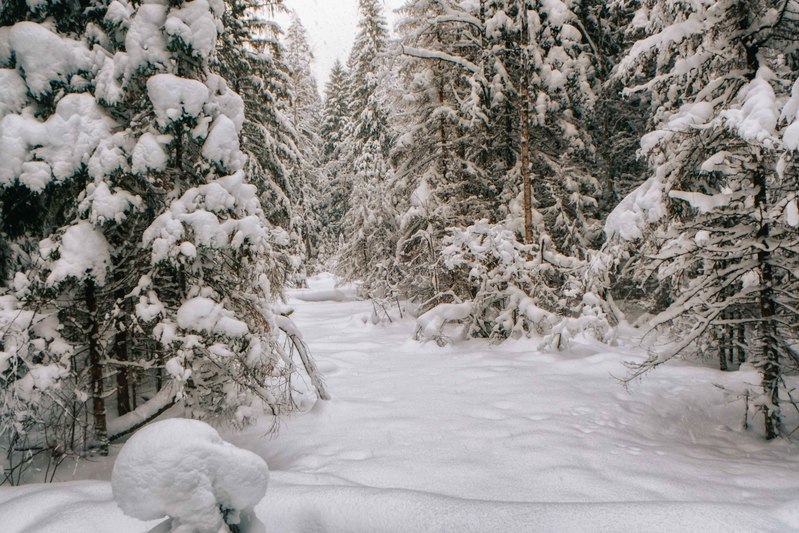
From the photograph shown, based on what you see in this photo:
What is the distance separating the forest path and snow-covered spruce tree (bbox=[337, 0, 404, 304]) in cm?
851

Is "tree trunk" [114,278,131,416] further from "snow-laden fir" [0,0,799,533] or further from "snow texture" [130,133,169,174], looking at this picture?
"snow texture" [130,133,169,174]

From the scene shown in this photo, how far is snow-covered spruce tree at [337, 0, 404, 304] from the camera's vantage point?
18.2 metres

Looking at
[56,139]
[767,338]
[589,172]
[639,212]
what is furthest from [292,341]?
[589,172]

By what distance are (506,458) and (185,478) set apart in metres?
3.81

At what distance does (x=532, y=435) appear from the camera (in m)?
5.59

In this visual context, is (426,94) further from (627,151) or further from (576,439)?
(576,439)

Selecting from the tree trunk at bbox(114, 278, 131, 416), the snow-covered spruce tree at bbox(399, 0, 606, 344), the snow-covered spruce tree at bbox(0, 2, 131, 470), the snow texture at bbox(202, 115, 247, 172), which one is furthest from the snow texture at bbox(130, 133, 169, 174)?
the snow-covered spruce tree at bbox(399, 0, 606, 344)

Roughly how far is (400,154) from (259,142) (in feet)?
15.6

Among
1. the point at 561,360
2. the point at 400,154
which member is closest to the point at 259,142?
the point at 400,154

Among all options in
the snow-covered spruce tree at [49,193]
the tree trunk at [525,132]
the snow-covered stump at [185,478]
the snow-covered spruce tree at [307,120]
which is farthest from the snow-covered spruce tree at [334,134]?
the snow-covered stump at [185,478]

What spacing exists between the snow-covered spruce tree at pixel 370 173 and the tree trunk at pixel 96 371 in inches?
431

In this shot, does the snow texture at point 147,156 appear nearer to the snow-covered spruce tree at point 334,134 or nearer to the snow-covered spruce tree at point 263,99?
the snow-covered spruce tree at point 263,99

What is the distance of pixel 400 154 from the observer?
46.9 ft

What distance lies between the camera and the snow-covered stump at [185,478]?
6.63 ft
